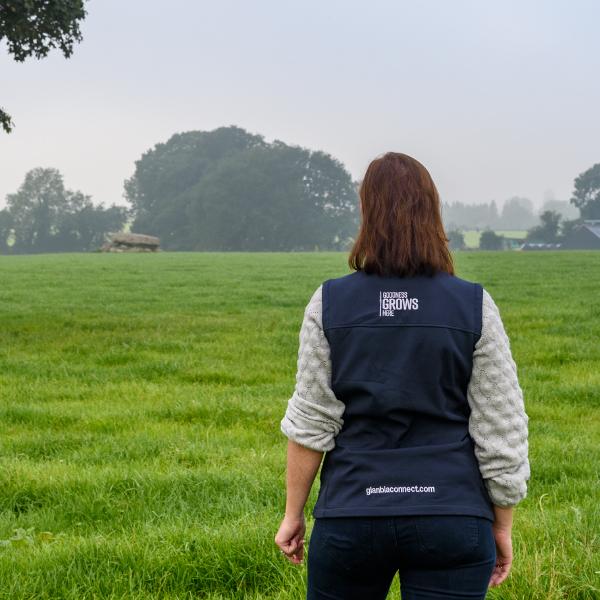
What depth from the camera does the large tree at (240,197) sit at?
104000 mm

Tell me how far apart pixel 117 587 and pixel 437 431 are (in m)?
2.49

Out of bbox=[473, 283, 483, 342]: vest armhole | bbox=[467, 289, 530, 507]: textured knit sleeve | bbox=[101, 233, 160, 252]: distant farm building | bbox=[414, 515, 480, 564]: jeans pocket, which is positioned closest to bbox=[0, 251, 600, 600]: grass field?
bbox=[467, 289, 530, 507]: textured knit sleeve

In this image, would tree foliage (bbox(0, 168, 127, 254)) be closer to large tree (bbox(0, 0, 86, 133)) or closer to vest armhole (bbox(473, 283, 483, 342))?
large tree (bbox(0, 0, 86, 133))

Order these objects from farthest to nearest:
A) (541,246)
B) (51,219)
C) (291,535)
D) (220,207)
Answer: (51,219) → (220,207) → (541,246) → (291,535)

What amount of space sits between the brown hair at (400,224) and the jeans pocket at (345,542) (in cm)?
79

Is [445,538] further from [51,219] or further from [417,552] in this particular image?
[51,219]

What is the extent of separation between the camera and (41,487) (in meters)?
6.29

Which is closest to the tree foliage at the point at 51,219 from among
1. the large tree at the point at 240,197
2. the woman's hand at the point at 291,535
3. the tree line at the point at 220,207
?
the tree line at the point at 220,207

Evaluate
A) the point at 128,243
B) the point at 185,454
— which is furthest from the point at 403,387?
the point at 128,243

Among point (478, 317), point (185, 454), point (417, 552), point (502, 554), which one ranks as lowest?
point (185, 454)

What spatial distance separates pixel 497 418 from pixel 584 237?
9174 cm

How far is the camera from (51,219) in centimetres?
11150

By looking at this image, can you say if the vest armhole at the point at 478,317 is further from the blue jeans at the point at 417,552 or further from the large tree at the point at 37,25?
the large tree at the point at 37,25

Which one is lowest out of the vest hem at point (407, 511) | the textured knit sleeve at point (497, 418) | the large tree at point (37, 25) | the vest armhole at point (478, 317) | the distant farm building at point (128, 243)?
the distant farm building at point (128, 243)
